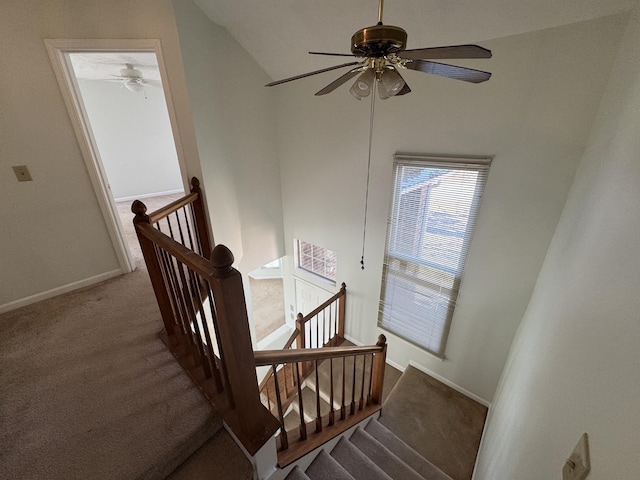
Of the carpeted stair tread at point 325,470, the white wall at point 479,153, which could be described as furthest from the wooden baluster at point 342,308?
the carpeted stair tread at point 325,470

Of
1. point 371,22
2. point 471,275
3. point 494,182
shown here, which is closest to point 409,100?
point 371,22

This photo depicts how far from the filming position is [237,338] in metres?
1.03

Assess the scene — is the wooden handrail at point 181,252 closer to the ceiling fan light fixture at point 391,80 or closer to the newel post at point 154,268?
the newel post at point 154,268

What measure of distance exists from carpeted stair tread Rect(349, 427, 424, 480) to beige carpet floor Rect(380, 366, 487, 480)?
68 cm

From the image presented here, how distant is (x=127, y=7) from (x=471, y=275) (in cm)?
387

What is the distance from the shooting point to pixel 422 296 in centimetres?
325

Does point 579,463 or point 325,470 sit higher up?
point 579,463

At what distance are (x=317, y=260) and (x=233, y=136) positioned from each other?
2281 mm

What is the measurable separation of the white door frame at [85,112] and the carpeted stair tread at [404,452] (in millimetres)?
3064

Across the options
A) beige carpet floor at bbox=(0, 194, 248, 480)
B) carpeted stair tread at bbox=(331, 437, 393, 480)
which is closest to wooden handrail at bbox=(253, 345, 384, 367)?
beige carpet floor at bbox=(0, 194, 248, 480)

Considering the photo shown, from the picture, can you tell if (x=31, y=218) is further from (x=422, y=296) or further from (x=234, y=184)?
(x=422, y=296)

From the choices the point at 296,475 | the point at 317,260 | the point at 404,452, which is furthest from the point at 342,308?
the point at 296,475

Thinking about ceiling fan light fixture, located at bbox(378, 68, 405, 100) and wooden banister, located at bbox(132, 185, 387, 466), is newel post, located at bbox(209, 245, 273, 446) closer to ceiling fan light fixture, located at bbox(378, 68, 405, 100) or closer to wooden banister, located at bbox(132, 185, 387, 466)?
wooden banister, located at bbox(132, 185, 387, 466)

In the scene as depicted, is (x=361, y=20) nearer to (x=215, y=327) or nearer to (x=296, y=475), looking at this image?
(x=215, y=327)
